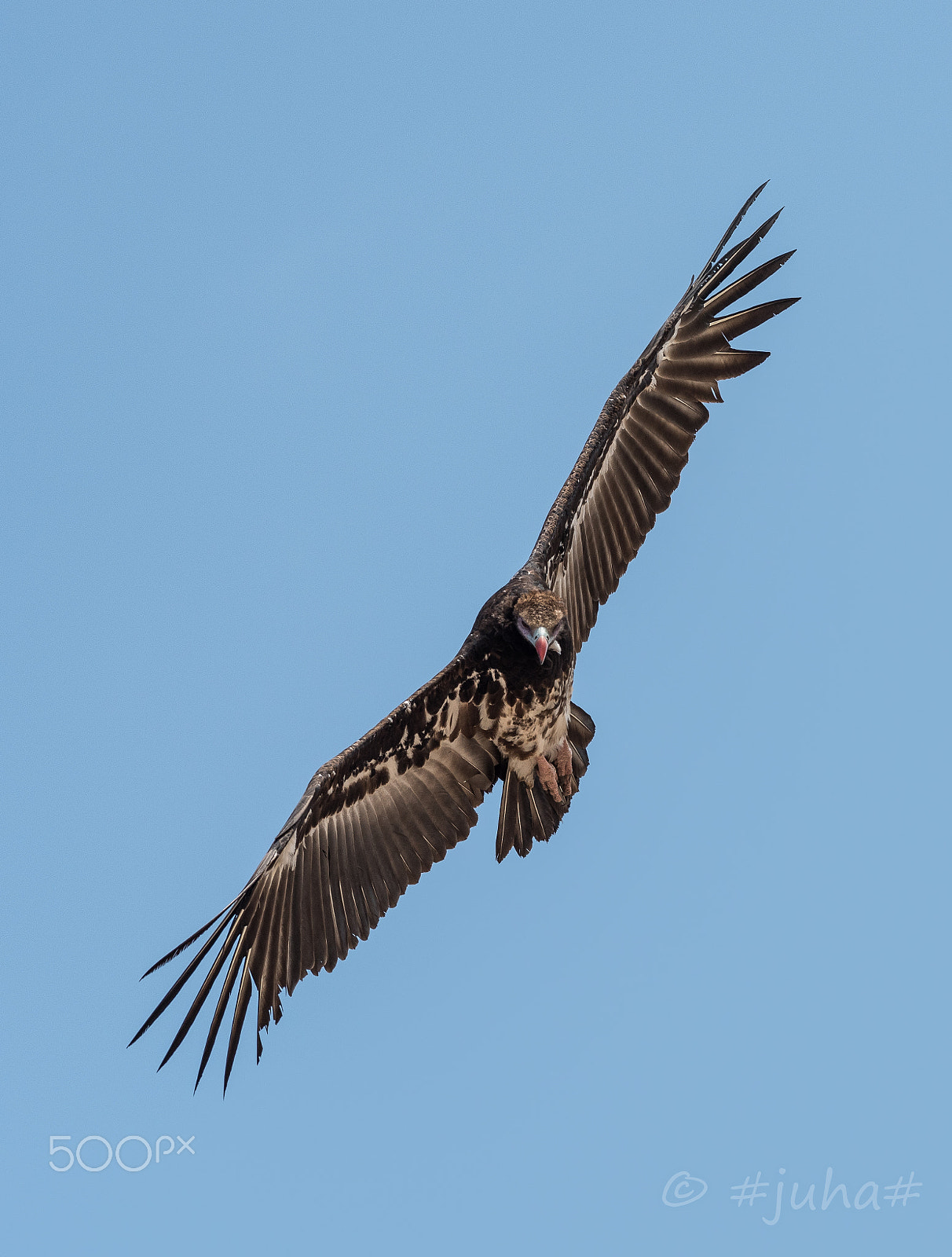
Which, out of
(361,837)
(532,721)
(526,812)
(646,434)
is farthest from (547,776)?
(646,434)

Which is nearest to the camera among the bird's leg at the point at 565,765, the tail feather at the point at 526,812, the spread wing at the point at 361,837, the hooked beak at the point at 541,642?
the hooked beak at the point at 541,642

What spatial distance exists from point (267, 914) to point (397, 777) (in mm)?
1589

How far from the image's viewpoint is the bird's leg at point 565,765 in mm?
11758

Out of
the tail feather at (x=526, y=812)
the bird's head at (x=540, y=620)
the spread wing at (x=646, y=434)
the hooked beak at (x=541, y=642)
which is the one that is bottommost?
the tail feather at (x=526, y=812)

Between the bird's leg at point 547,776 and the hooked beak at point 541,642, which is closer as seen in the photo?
the hooked beak at point 541,642

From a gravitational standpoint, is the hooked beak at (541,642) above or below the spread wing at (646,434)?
below

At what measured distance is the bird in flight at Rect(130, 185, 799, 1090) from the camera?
11.1 meters

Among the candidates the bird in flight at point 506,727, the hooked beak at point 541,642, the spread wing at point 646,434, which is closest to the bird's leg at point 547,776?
the bird in flight at point 506,727

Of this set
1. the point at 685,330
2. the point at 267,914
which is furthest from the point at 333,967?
the point at 685,330

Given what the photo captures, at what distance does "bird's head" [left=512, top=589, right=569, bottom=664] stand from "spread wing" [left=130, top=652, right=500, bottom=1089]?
0.78m

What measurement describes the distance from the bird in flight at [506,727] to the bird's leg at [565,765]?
0.04 feet

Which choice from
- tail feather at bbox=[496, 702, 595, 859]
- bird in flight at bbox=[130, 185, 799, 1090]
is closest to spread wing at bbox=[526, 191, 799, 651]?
bird in flight at bbox=[130, 185, 799, 1090]

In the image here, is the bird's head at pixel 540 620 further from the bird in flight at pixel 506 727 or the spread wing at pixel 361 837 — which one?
the spread wing at pixel 361 837

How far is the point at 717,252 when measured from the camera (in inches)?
460
